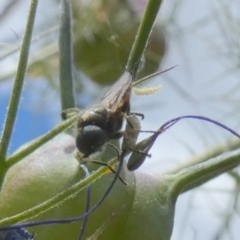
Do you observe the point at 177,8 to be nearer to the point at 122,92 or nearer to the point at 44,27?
the point at 44,27

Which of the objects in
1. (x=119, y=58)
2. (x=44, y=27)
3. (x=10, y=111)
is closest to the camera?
(x=10, y=111)

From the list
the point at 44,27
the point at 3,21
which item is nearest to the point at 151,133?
the point at 3,21

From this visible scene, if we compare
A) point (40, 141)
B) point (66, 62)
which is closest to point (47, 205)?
point (40, 141)

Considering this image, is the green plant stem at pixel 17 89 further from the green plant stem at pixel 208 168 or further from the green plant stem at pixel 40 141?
the green plant stem at pixel 208 168

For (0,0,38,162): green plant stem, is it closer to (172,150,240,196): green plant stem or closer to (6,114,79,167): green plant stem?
(6,114,79,167): green plant stem

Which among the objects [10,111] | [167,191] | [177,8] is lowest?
[177,8]

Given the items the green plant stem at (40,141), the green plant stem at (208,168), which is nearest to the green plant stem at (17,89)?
the green plant stem at (40,141)

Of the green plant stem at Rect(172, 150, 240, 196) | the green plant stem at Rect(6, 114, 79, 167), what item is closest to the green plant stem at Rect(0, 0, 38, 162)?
the green plant stem at Rect(6, 114, 79, 167)
